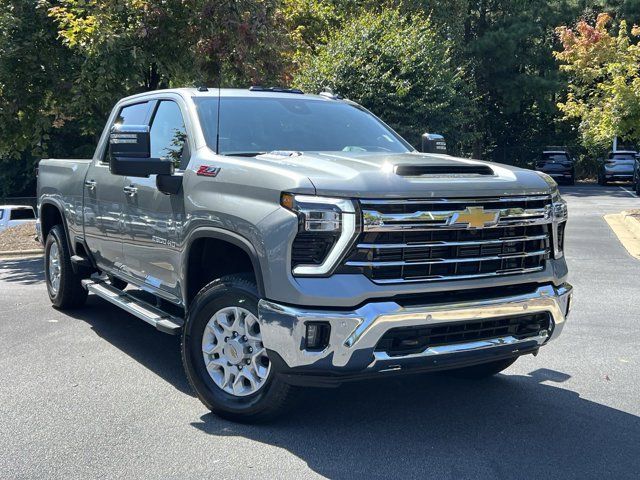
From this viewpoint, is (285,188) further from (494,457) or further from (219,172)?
(494,457)

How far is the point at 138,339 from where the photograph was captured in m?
6.86

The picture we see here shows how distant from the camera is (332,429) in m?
4.52

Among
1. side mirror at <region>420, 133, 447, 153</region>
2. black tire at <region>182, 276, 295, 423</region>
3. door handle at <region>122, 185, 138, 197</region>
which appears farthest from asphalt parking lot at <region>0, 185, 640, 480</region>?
side mirror at <region>420, 133, 447, 153</region>

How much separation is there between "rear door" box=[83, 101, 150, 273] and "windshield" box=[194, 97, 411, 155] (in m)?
0.98

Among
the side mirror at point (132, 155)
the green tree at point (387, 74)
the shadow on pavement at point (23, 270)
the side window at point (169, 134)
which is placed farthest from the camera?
the green tree at point (387, 74)

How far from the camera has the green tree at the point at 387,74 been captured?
794 inches

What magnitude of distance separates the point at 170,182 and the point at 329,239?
1542 mm

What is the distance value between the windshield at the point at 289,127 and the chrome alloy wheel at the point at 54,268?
10.2ft

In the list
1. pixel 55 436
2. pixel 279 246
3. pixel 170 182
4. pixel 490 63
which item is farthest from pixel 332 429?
pixel 490 63

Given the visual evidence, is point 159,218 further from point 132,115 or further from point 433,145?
point 433,145

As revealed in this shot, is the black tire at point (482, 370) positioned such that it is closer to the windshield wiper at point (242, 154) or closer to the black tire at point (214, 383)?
the black tire at point (214, 383)

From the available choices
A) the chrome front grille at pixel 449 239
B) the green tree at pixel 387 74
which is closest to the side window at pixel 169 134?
the chrome front grille at pixel 449 239

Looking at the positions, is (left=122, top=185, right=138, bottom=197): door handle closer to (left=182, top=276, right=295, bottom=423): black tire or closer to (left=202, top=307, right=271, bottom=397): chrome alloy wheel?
(left=182, top=276, right=295, bottom=423): black tire

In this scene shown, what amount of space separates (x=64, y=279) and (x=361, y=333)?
15.4ft
